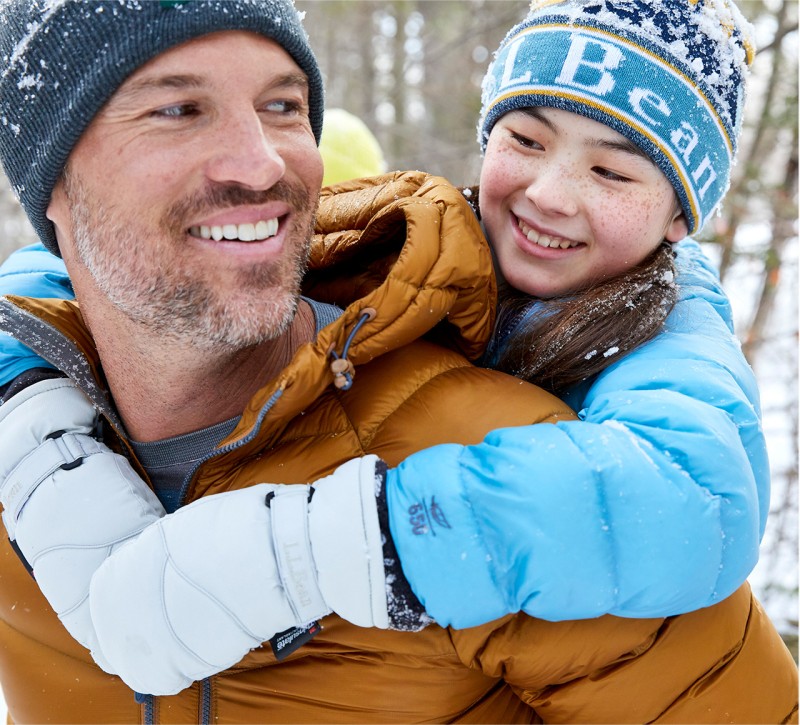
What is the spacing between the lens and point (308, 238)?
5.86 ft

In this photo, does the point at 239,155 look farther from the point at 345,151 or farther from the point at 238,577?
the point at 345,151

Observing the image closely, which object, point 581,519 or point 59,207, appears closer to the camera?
point 581,519

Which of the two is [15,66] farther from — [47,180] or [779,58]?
[779,58]

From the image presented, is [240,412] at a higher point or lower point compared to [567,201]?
lower

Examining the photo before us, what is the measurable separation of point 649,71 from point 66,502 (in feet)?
6.05

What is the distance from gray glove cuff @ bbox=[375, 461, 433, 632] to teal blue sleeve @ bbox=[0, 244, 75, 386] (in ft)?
3.82

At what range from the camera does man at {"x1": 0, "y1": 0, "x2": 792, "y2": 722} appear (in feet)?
4.34

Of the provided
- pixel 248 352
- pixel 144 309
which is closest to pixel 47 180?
pixel 144 309

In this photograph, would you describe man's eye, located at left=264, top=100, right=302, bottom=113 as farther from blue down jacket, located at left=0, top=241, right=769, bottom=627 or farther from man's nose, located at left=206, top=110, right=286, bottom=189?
blue down jacket, located at left=0, top=241, right=769, bottom=627

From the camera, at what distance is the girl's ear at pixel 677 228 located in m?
2.21

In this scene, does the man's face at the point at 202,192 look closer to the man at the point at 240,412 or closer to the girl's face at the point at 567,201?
the man at the point at 240,412

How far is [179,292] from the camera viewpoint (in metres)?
1.60

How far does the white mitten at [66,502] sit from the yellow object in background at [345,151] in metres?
2.53

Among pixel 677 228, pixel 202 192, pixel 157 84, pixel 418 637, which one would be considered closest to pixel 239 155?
pixel 202 192
